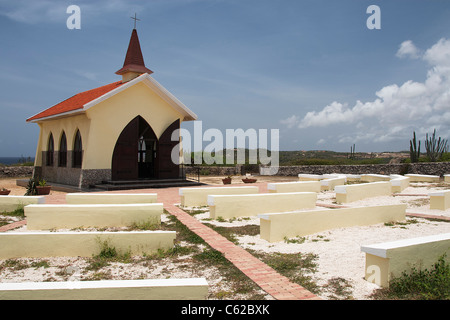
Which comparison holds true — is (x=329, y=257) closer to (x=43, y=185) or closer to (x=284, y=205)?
(x=284, y=205)

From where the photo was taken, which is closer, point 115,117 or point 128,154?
point 115,117

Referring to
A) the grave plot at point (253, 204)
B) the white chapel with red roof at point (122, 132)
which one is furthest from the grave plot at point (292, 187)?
the white chapel with red roof at point (122, 132)

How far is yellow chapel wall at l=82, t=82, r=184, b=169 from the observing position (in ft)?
58.5

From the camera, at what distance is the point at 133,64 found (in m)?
21.0

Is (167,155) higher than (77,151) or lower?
lower

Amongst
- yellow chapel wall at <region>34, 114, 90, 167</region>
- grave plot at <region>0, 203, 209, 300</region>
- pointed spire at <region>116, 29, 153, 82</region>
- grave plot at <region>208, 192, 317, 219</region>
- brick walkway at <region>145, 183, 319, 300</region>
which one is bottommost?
brick walkway at <region>145, 183, 319, 300</region>

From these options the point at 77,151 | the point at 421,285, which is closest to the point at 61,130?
the point at 77,151

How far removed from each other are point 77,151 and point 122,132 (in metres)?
2.91

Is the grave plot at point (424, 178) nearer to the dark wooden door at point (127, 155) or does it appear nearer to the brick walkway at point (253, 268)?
the dark wooden door at point (127, 155)

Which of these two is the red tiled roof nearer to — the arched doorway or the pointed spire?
the pointed spire

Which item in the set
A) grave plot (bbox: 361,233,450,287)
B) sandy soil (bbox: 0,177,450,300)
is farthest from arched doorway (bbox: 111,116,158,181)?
grave plot (bbox: 361,233,450,287)

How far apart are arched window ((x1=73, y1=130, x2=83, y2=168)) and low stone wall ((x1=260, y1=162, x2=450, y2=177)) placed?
15.6 m

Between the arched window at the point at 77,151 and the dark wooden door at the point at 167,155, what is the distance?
410 centimetres

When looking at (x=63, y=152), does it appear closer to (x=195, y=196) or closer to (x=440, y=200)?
(x=195, y=196)
